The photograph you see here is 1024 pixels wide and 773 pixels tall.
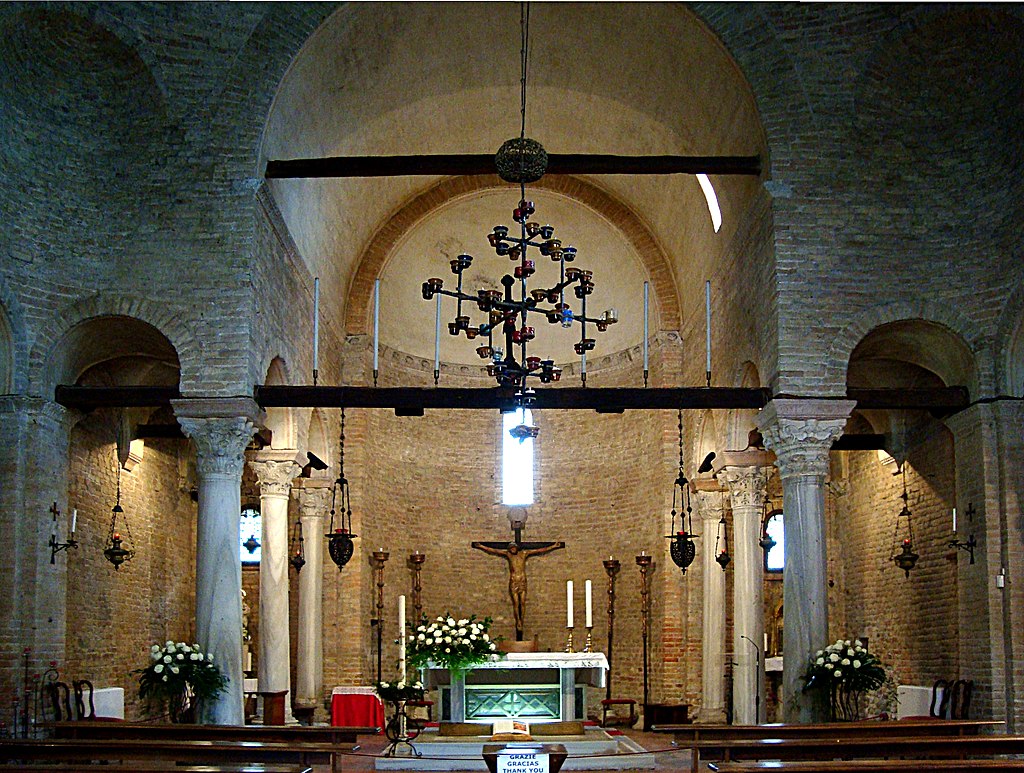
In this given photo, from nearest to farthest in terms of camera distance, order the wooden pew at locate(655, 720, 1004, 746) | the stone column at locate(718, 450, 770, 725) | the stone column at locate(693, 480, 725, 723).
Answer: the wooden pew at locate(655, 720, 1004, 746), the stone column at locate(718, 450, 770, 725), the stone column at locate(693, 480, 725, 723)

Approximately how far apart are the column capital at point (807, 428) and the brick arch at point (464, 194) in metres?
8.59

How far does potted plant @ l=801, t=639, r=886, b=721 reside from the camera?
1388 cm

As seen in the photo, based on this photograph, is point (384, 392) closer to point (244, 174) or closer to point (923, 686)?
point (244, 174)

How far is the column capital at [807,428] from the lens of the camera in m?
14.9

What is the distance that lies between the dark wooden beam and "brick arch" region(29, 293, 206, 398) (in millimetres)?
2401

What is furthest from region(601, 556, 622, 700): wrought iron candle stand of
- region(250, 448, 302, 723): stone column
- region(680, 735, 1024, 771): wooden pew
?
region(680, 735, 1024, 771): wooden pew

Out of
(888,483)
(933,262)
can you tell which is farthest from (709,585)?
(933,262)

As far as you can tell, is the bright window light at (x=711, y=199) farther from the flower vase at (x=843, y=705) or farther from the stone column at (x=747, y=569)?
the flower vase at (x=843, y=705)

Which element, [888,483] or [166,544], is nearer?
[888,483]

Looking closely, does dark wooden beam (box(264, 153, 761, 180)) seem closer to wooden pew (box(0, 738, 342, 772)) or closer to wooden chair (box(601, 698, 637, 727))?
wooden pew (box(0, 738, 342, 772))

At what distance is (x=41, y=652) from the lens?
590 inches

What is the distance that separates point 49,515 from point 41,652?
5.55 ft

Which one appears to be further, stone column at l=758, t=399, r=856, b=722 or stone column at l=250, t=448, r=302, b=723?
stone column at l=250, t=448, r=302, b=723

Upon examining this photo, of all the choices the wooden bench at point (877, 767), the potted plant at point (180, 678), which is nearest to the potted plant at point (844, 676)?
the wooden bench at point (877, 767)
